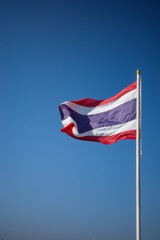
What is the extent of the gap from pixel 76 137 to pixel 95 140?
129 cm

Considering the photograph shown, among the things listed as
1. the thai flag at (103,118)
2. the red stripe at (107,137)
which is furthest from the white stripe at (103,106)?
the red stripe at (107,137)

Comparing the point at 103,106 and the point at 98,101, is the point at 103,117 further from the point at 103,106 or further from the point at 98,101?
the point at 98,101

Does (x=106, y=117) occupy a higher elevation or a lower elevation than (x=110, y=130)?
higher

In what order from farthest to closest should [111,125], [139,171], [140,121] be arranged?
1. [111,125]
2. [140,121]
3. [139,171]

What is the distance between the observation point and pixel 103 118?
13539 millimetres

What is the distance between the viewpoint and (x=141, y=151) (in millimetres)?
10469

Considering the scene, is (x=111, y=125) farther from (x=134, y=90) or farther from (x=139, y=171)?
(x=139, y=171)

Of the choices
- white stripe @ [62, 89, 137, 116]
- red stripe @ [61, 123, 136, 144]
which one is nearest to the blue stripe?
white stripe @ [62, 89, 137, 116]

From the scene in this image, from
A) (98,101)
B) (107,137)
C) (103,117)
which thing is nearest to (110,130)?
(107,137)

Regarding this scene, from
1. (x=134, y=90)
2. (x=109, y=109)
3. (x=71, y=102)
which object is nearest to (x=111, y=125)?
(x=109, y=109)

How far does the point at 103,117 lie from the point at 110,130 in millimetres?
1031

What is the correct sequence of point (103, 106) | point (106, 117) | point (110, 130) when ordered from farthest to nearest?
point (103, 106)
point (106, 117)
point (110, 130)

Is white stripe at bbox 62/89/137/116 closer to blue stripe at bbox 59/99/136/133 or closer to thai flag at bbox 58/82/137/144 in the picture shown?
thai flag at bbox 58/82/137/144

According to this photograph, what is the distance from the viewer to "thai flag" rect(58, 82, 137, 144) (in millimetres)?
12312
